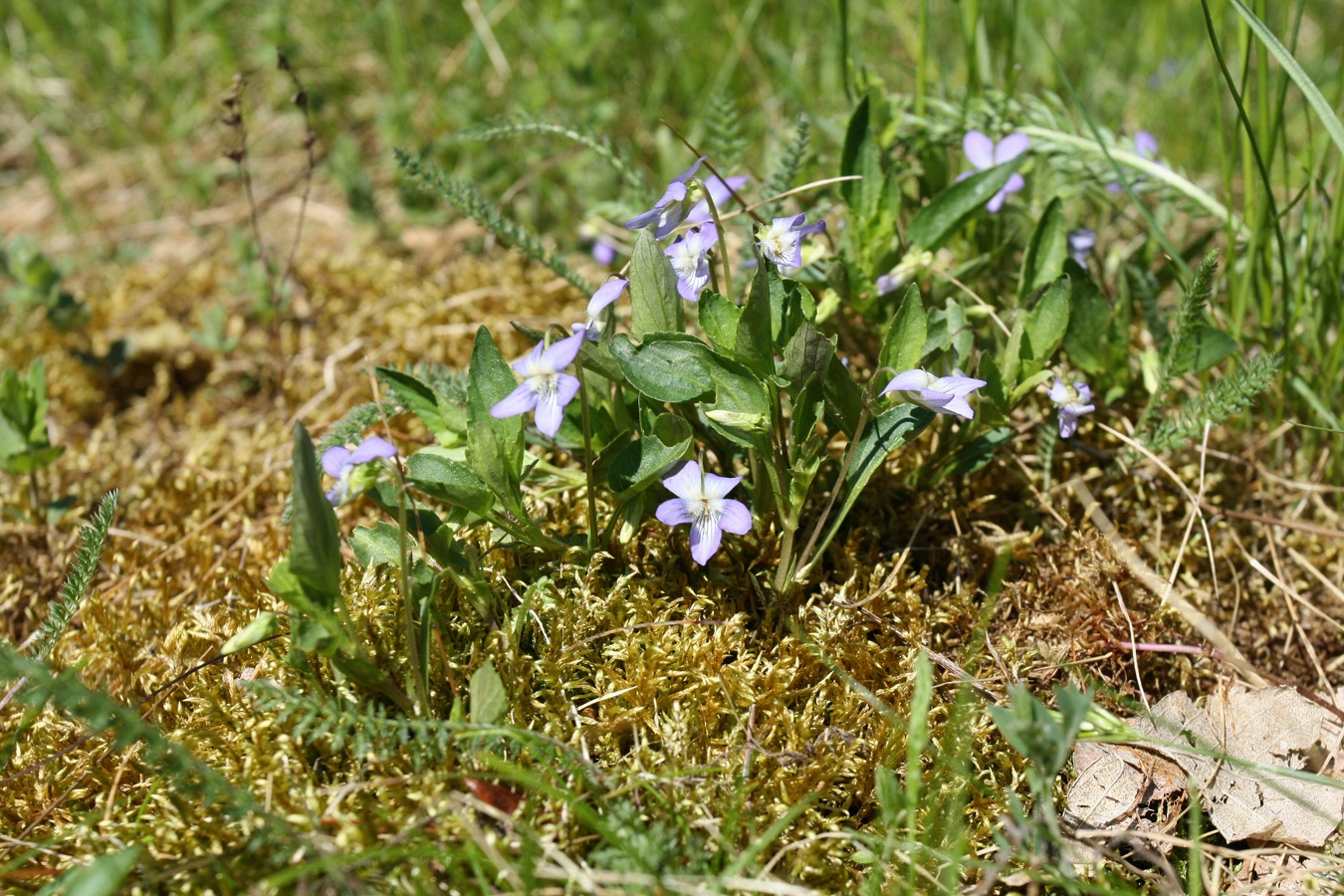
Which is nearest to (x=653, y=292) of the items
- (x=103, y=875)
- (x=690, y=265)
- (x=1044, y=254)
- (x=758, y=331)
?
(x=690, y=265)

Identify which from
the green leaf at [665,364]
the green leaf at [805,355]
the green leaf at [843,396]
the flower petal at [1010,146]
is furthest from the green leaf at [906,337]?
the flower petal at [1010,146]

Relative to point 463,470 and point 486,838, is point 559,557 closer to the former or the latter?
point 463,470

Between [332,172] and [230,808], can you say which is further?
[332,172]

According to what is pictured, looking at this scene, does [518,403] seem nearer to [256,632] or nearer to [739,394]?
[739,394]

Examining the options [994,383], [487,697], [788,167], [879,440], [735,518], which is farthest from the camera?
[788,167]

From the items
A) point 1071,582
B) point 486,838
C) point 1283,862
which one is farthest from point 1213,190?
point 486,838

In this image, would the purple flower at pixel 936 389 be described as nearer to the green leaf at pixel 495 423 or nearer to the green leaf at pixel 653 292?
the green leaf at pixel 653 292

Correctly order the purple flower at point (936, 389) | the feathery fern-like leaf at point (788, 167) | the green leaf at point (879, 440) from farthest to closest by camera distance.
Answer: the feathery fern-like leaf at point (788, 167), the green leaf at point (879, 440), the purple flower at point (936, 389)
